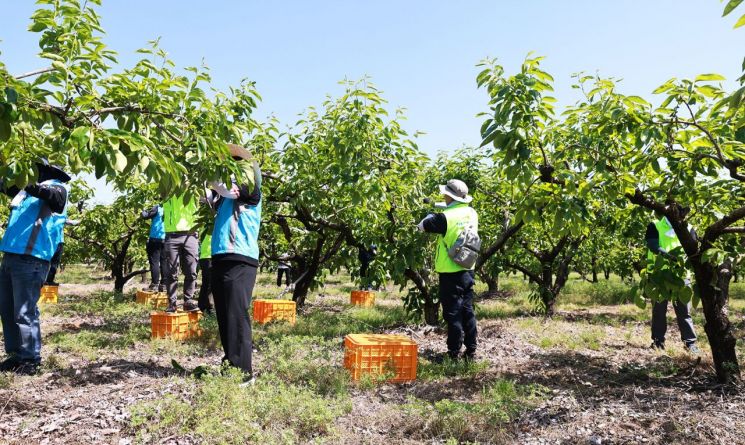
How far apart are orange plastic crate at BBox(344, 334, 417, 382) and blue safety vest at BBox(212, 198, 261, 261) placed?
4.14 ft

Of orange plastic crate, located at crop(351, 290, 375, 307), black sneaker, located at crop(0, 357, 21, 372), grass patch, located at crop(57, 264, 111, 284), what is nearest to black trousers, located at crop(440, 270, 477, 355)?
black sneaker, located at crop(0, 357, 21, 372)

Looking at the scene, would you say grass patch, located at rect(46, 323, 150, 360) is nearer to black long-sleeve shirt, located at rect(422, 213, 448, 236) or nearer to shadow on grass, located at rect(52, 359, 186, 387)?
shadow on grass, located at rect(52, 359, 186, 387)

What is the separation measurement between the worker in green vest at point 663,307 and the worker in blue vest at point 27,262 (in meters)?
5.72

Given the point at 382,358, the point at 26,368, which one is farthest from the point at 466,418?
the point at 26,368

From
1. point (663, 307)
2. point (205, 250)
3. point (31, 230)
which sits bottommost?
point (663, 307)

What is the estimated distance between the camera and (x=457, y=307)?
5.30 m

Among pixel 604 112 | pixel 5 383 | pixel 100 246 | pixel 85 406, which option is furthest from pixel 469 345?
pixel 100 246

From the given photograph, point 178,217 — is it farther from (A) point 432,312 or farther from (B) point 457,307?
(B) point 457,307

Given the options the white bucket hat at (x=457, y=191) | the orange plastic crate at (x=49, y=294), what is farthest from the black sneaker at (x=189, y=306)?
the orange plastic crate at (x=49, y=294)

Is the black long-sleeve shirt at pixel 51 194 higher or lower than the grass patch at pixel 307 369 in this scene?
higher

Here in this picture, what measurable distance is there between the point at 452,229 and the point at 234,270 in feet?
7.52

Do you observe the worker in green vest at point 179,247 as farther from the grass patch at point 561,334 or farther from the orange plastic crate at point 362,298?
the orange plastic crate at point 362,298

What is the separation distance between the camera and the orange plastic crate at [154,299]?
8.92 metres

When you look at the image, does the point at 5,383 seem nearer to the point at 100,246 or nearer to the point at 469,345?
the point at 469,345
